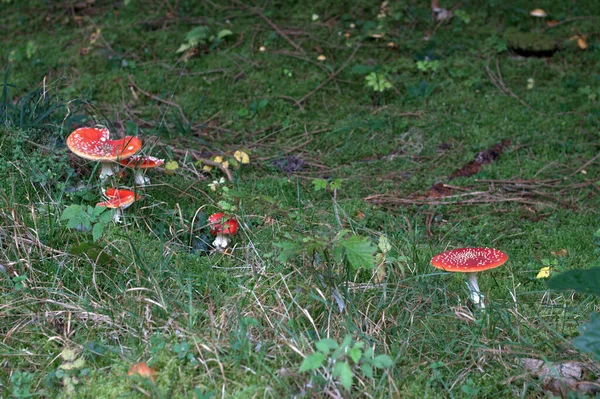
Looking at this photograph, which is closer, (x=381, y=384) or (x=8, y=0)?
(x=381, y=384)

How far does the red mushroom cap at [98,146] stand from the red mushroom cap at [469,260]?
199 cm

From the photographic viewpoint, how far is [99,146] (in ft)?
13.4

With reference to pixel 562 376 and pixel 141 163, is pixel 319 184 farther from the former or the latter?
pixel 562 376

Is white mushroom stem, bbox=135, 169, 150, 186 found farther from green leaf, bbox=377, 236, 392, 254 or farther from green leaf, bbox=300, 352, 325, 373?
green leaf, bbox=300, 352, 325, 373

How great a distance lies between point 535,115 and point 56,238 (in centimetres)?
415

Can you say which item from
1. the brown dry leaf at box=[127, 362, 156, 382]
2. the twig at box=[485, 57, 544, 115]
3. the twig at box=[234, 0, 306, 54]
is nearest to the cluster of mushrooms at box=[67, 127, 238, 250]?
the brown dry leaf at box=[127, 362, 156, 382]

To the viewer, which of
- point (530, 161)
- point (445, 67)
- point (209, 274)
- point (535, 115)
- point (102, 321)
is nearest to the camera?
point (102, 321)

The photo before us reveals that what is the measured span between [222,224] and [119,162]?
90 cm

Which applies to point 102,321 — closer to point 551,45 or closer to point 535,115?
point 535,115

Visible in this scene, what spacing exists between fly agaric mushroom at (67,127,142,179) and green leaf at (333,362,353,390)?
85.6 inches

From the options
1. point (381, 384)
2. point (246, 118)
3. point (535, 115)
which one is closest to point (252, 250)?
point (381, 384)

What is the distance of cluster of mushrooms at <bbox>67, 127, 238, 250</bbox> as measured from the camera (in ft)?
12.5

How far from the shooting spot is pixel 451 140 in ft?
18.2

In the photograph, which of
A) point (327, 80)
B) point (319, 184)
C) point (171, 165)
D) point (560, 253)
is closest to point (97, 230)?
point (171, 165)
